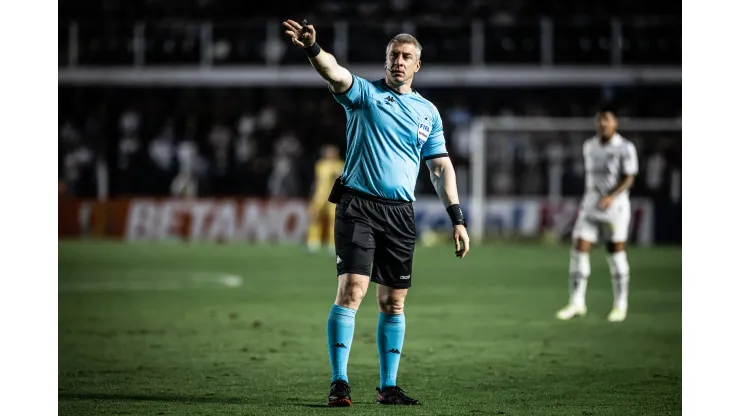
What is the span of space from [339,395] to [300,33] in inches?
83.7

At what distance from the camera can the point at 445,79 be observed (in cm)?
3275

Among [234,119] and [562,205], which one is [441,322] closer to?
[562,205]

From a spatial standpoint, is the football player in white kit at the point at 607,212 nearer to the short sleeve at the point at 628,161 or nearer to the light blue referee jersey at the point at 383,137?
the short sleeve at the point at 628,161

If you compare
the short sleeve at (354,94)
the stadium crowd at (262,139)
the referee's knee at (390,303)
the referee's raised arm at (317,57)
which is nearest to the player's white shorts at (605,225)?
the referee's knee at (390,303)

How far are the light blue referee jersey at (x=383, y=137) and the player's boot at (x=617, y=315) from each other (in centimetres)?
602

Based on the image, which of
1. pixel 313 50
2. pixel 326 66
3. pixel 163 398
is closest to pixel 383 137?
pixel 326 66

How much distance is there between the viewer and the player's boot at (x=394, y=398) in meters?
Result: 7.80

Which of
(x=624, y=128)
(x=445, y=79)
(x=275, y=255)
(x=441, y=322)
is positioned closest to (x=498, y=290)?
(x=441, y=322)

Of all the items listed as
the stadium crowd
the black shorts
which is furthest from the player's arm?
the stadium crowd

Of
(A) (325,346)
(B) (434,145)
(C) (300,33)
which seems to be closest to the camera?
(C) (300,33)

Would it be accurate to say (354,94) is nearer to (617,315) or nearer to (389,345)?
(389,345)

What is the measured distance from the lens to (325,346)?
11.0 metres

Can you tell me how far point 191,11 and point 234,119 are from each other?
3.69m
